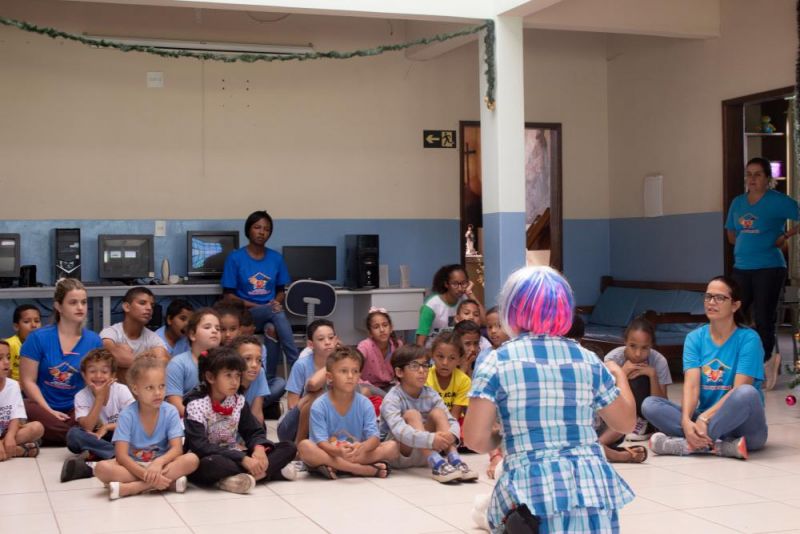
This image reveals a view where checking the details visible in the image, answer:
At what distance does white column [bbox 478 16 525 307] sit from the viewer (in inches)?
304

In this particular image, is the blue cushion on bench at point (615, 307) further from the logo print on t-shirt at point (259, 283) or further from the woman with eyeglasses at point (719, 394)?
the woman with eyeglasses at point (719, 394)

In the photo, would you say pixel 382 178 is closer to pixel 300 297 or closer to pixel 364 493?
pixel 300 297

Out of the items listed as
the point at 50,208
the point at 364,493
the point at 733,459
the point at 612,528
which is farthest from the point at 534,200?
the point at 612,528

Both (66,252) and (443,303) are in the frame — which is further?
(66,252)

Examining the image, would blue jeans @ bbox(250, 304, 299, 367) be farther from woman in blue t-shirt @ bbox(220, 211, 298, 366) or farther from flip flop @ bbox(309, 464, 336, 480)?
flip flop @ bbox(309, 464, 336, 480)

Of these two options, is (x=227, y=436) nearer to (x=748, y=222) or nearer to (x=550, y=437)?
(x=550, y=437)

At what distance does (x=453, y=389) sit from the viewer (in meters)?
5.35

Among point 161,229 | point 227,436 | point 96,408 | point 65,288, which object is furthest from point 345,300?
point 227,436

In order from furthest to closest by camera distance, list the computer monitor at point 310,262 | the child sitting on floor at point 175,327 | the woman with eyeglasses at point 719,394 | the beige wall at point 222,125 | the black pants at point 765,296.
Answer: the computer monitor at point 310,262, the beige wall at point 222,125, the black pants at point 765,296, the child sitting on floor at point 175,327, the woman with eyeglasses at point 719,394

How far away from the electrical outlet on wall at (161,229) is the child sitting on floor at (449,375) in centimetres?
429

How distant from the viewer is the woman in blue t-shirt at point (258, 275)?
823cm

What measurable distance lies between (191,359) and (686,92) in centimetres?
587

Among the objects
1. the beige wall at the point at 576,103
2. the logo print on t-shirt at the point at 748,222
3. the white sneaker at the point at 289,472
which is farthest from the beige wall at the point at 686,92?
the white sneaker at the point at 289,472

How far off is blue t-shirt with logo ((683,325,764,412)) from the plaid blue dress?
113 inches
